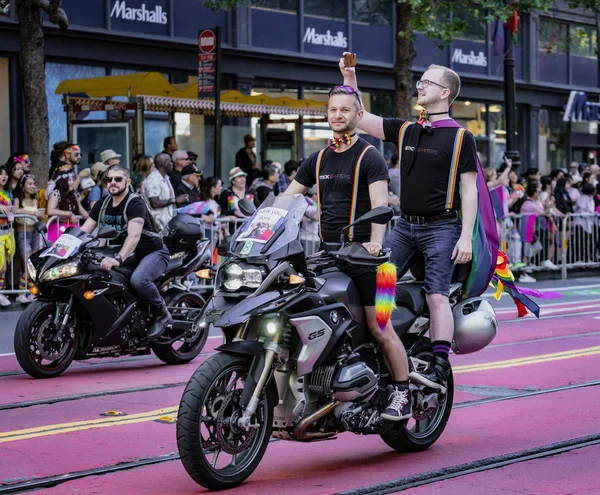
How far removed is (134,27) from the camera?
76.3 ft

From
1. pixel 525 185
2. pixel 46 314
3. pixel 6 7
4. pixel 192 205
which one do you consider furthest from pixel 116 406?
pixel 525 185

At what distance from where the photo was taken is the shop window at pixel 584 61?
1469 inches

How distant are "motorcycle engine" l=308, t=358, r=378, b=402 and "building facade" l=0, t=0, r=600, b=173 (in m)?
13.3

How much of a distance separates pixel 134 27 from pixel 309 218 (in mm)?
7435

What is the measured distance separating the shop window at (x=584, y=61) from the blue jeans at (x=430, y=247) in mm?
30941

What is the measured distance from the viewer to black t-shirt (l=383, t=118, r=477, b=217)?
24.0 ft

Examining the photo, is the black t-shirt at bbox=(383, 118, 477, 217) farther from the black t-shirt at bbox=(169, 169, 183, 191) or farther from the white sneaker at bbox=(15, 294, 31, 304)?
the black t-shirt at bbox=(169, 169, 183, 191)

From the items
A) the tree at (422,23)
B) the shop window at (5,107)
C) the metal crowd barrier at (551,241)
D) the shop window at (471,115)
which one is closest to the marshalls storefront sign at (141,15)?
the shop window at (5,107)

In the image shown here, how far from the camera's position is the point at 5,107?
21.1 metres

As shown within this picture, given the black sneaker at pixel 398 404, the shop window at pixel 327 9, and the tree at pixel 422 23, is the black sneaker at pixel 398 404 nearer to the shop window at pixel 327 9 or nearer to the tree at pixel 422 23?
the tree at pixel 422 23

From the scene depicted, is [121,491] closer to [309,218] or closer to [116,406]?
[116,406]

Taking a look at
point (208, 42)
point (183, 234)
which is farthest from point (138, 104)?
point (183, 234)

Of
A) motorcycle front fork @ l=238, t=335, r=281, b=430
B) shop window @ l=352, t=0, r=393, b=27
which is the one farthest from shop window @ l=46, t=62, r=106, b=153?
motorcycle front fork @ l=238, t=335, r=281, b=430

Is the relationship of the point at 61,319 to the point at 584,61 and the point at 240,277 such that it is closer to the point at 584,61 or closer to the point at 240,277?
the point at 240,277
